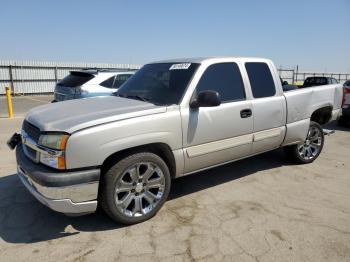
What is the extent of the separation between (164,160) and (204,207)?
80 cm

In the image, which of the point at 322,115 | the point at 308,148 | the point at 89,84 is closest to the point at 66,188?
the point at 308,148

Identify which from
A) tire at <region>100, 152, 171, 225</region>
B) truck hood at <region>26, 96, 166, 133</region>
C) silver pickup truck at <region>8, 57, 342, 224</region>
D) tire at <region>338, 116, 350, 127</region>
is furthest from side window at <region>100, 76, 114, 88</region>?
tire at <region>338, 116, 350, 127</region>

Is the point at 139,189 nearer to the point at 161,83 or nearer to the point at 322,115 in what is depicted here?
the point at 161,83

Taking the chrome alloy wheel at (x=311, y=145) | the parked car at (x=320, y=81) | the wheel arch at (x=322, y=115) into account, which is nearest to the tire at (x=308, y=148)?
the chrome alloy wheel at (x=311, y=145)

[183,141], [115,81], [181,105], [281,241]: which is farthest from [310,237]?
[115,81]

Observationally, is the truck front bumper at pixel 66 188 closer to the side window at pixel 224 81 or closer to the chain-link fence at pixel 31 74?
the side window at pixel 224 81

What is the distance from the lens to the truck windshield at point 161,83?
12.4 ft

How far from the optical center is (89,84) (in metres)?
7.84

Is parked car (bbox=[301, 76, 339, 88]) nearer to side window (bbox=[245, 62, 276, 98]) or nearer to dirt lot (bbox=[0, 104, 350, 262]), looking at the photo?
side window (bbox=[245, 62, 276, 98])

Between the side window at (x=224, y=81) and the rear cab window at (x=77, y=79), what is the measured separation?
480 cm

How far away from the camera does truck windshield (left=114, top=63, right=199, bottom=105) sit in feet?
12.4

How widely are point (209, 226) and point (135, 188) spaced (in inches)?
36.2

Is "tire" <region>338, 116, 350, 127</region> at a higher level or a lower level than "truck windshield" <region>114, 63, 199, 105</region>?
lower

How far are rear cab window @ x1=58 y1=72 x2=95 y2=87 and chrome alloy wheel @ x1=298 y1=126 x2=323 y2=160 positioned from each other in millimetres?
5408
